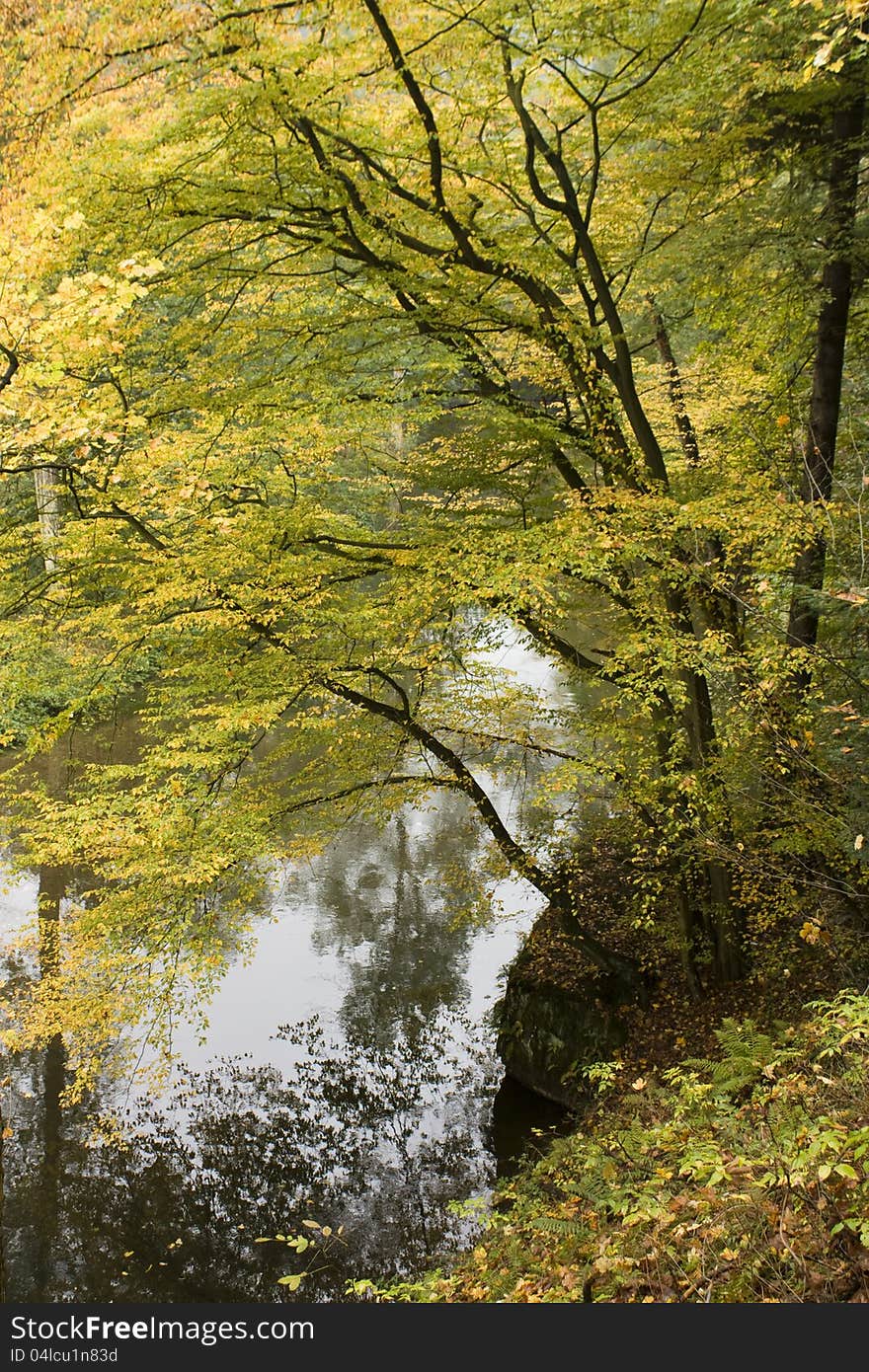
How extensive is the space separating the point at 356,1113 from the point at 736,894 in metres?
4.61

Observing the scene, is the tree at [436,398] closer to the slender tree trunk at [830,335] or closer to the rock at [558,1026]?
the slender tree trunk at [830,335]

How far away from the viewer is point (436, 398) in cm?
866

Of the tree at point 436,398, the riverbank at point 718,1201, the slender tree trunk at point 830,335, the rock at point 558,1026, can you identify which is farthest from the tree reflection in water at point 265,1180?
the slender tree trunk at point 830,335

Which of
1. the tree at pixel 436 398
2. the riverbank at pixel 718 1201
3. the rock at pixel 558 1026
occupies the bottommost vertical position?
the rock at pixel 558 1026

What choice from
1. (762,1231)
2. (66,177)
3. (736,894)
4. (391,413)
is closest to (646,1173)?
(762,1231)

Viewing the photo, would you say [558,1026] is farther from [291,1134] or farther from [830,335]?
[830,335]

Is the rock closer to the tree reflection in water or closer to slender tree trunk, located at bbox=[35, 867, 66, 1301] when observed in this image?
the tree reflection in water

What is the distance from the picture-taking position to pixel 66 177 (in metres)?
6.32

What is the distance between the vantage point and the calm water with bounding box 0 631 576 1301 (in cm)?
778

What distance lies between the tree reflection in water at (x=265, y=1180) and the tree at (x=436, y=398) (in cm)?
261

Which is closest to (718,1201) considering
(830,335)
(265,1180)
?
(265,1180)

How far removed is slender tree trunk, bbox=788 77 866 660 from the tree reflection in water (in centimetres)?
587

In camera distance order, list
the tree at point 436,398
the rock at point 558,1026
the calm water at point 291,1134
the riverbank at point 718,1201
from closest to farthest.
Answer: the riverbank at point 718,1201
the tree at point 436,398
the calm water at point 291,1134
the rock at point 558,1026

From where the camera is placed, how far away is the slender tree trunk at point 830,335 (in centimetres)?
755
